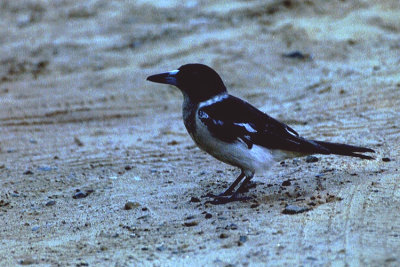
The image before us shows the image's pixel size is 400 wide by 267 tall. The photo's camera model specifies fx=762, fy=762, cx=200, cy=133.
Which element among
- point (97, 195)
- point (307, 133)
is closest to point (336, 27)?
point (307, 133)

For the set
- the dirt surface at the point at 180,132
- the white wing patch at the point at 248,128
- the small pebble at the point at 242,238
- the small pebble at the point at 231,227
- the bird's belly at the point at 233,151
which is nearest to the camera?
the small pebble at the point at 242,238

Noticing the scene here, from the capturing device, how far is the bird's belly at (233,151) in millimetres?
5969

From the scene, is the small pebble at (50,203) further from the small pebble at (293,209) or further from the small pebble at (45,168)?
the small pebble at (293,209)

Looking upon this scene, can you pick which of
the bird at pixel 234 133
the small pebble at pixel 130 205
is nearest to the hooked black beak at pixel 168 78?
the bird at pixel 234 133

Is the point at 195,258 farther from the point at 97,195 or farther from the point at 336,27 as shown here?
the point at 336,27

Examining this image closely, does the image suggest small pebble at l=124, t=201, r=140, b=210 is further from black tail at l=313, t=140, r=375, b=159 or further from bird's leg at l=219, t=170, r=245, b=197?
black tail at l=313, t=140, r=375, b=159

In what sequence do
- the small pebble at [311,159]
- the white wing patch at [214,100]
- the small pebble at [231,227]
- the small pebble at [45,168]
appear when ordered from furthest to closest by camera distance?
the small pebble at [45,168] < the small pebble at [311,159] < the white wing patch at [214,100] < the small pebble at [231,227]

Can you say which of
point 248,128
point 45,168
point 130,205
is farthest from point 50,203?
point 248,128

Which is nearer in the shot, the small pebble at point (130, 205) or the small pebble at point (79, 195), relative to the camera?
the small pebble at point (130, 205)

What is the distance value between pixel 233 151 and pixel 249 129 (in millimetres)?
254

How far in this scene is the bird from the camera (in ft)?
19.6

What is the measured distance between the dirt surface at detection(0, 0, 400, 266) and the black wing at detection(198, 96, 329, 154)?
1.18 feet

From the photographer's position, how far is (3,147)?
27.5ft

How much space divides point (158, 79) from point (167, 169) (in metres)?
1.11
